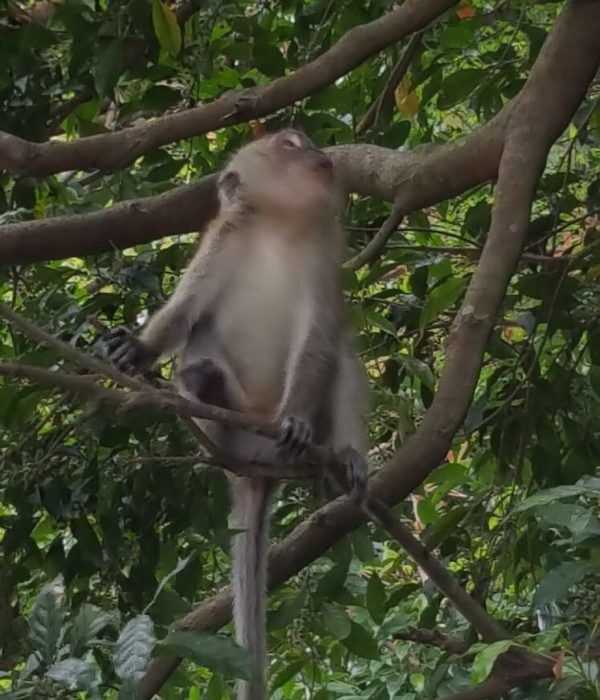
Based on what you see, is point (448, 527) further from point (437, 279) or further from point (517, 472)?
point (437, 279)

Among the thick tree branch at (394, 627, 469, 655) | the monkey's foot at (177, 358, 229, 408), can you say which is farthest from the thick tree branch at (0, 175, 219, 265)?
the thick tree branch at (394, 627, 469, 655)

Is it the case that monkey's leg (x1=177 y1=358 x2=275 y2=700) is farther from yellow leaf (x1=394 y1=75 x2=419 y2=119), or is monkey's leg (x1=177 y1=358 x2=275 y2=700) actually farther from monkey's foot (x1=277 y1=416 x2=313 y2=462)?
yellow leaf (x1=394 y1=75 x2=419 y2=119)

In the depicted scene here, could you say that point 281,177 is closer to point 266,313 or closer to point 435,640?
point 266,313

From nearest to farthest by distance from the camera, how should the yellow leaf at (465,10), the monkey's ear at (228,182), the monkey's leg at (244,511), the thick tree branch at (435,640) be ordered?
1. the thick tree branch at (435,640)
2. the monkey's leg at (244,511)
3. the monkey's ear at (228,182)
4. the yellow leaf at (465,10)

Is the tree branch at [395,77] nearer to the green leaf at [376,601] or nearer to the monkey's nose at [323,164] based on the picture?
the monkey's nose at [323,164]

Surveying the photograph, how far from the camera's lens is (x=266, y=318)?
271cm

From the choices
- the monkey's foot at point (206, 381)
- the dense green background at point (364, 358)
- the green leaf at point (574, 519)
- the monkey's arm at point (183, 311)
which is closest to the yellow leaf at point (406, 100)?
the dense green background at point (364, 358)

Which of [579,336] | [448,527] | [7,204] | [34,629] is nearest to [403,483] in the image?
[448,527]

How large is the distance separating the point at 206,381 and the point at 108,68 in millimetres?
647

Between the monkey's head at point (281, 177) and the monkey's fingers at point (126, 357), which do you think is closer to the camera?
the monkey's fingers at point (126, 357)

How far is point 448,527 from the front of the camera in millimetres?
2389

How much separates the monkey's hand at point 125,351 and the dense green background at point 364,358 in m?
0.08

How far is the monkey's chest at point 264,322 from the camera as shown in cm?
266

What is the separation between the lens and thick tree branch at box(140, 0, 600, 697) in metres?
1.94
